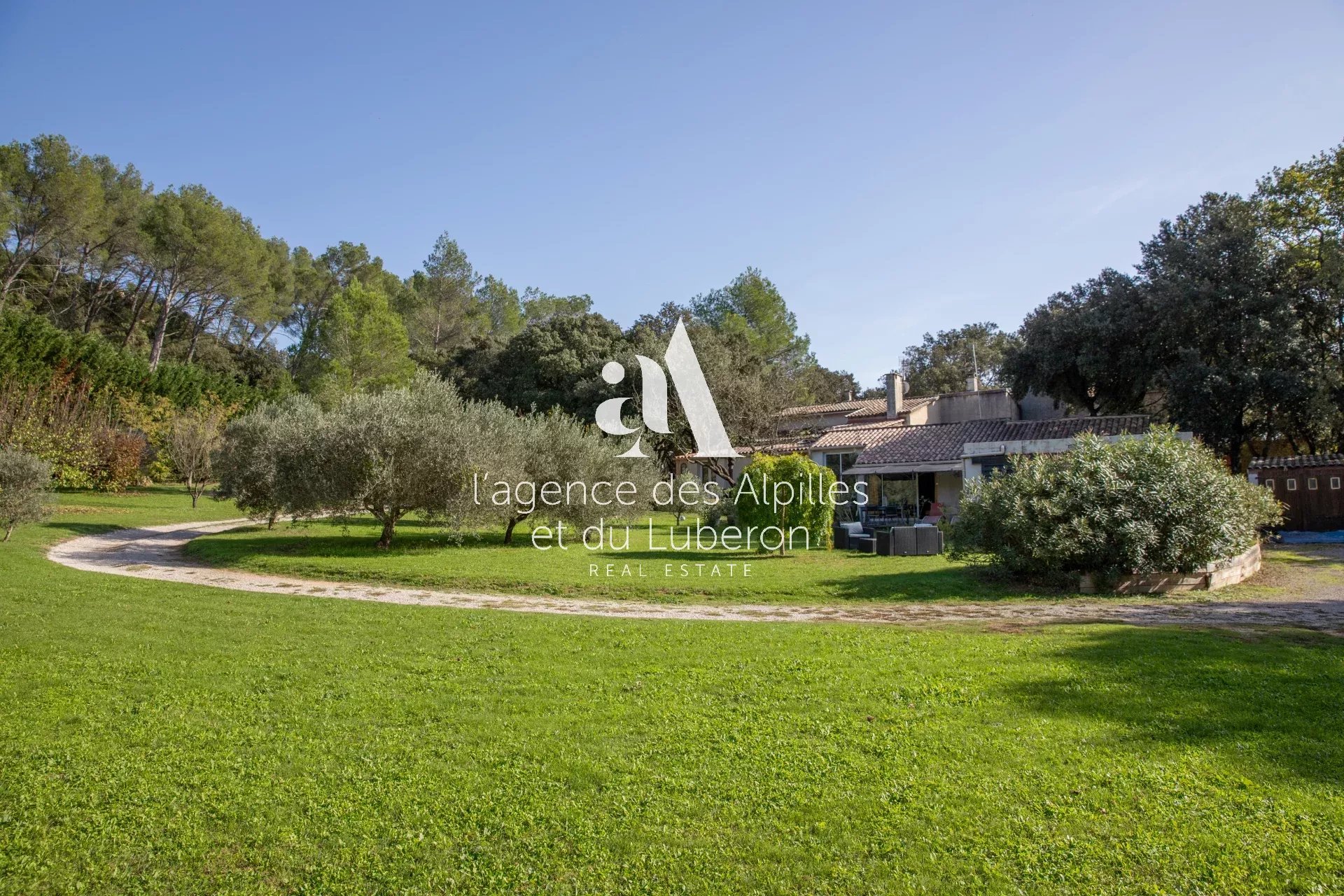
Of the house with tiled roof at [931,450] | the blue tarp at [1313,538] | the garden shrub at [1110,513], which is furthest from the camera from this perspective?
the house with tiled roof at [931,450]

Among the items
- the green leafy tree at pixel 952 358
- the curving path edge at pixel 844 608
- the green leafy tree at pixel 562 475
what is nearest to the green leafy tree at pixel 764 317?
the green leafy tree at pixel 952 358

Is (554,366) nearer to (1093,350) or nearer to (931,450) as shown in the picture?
(931,450)

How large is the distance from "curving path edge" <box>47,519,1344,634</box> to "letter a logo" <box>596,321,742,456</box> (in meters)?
20.1

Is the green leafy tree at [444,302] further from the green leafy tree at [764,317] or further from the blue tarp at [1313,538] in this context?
the blue tarp at [1313,538]

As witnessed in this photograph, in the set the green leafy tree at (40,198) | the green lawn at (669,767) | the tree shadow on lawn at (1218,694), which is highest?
the green leafy tree at (40,198)

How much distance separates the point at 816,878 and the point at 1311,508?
3256 centimetres

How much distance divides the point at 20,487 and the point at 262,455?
519 centimetres

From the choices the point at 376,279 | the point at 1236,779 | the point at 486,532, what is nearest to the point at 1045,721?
the point at 1236,779

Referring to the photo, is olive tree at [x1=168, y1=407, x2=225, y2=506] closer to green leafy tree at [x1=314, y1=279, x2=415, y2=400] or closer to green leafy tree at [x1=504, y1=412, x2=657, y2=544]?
green leafy tree at [x1=314, y1=279, x2=415, y2=400]

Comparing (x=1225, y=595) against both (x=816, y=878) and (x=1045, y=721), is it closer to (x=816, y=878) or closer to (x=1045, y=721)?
(x=1045, y=721)

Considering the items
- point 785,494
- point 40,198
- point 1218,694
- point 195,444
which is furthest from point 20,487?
point 40,198

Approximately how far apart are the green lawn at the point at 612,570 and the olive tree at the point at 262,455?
1.30 meters

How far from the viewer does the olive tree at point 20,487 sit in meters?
17.6

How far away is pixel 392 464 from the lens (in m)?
17.6
